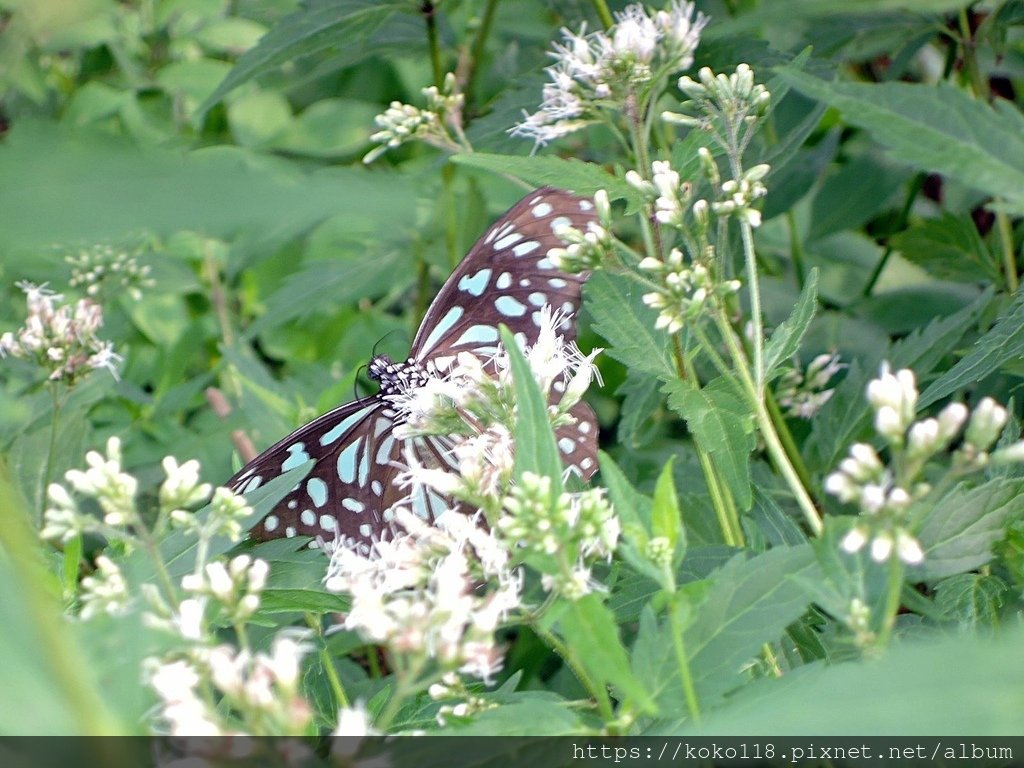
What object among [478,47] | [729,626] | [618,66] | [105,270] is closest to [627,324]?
[618,66]

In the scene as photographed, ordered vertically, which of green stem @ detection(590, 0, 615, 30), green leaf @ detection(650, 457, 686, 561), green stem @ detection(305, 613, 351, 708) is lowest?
green stem @ detection(305, 613, 351, 708)

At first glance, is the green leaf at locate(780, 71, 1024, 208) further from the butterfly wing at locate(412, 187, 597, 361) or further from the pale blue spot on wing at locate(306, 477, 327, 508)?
the pale blue spot on wing at locate(306, 477, 327, 508)

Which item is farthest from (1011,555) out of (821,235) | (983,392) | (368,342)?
(368,342)

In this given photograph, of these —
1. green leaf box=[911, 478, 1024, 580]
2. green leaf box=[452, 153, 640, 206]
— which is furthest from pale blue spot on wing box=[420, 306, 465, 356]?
green leaf box=[911, 478, 1024, 580]

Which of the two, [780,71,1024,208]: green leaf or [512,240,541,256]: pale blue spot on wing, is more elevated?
[780,71,1024,208]: green leaf

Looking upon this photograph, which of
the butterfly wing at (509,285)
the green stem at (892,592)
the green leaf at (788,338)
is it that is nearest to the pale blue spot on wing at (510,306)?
the butterfly wing at (509,285)

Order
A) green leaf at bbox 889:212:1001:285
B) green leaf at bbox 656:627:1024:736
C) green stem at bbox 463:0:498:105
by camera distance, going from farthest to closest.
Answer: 1. green stem at bbox 463:0:498:105
2. green leaf at bbox 889:212:1001:285
3. green leaf at bbox 656:627:1024:736

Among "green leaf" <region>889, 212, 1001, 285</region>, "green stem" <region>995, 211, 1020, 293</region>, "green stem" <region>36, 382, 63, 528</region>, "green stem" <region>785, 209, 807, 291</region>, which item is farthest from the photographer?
"green stem" <region>785, 209, 807, 291</region>

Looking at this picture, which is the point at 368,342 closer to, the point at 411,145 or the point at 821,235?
the point at 411,145
